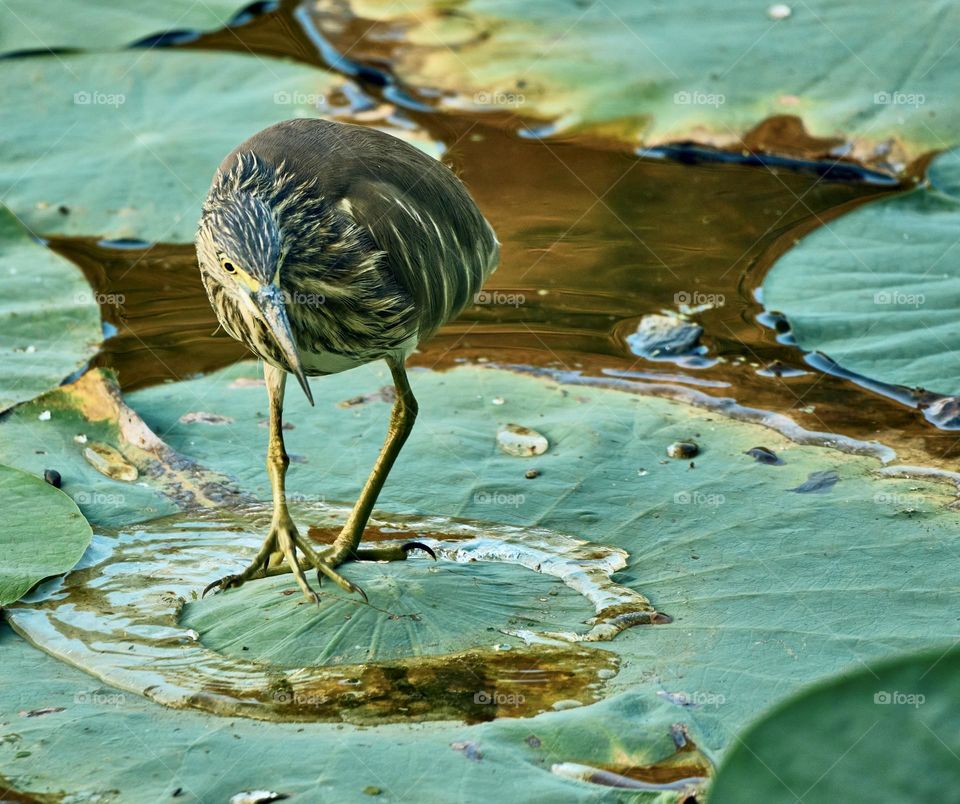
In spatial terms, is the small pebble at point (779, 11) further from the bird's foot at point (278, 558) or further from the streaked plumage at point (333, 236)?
the bird's foot at point (278, 558)

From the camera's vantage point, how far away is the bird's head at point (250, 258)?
328 centimetres

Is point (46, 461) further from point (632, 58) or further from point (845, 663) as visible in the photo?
point (632, 58)

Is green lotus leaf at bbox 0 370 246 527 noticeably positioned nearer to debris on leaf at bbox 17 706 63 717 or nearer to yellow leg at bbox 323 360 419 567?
yellow leg at bbox 323 360 419 567

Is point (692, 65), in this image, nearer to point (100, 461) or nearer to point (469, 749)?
point (100, 461)

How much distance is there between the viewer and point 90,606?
12.2 ft

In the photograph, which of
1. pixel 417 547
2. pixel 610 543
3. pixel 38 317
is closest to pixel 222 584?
pixel 417 547

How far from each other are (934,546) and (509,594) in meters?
1.22

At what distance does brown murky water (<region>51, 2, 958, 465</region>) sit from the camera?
17.1ft

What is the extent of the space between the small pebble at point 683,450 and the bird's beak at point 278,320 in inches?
62.3

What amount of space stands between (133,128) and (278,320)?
153 inches

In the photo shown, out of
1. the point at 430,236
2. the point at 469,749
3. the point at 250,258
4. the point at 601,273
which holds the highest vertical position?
the point at 250,258

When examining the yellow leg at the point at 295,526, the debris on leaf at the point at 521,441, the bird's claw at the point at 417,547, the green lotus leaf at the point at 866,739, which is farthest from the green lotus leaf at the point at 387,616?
the green lotus leaf at the point at 866,739

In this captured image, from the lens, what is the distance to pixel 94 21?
759 cm

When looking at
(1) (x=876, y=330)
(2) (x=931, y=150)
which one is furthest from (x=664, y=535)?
(2) (x=931, y=150)
